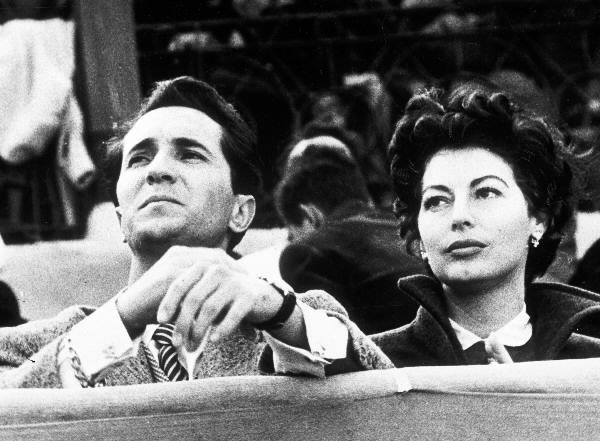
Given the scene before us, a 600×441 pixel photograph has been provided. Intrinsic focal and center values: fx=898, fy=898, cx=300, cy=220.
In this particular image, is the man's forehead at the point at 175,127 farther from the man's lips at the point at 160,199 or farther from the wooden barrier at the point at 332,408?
the wooden barrier at the point at 332,408

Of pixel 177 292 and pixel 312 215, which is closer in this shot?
pixel 177 292

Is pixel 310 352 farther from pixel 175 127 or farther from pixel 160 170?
pixel 175 127

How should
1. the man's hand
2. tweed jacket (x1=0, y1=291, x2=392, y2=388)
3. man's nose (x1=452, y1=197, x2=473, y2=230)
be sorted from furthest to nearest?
1. man's nose (x1=452, y1=197, x2=473, y2=230)
2. tweed jacket (x1=0, y1=291, x2=392, y2=388)
3. the man's hand

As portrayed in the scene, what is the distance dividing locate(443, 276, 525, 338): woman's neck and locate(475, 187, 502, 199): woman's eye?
270 millimetres

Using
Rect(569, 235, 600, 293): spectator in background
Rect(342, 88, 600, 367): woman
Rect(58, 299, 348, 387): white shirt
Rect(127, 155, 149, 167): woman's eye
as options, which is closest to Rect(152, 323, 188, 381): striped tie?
Rect(58, 299, 348, 387): white shirt

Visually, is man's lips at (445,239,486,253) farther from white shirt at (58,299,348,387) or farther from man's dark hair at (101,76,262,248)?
man's dark hair at (101,76,262,248)

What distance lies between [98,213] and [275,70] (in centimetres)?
71

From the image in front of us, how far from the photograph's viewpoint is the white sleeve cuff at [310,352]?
7.48ft

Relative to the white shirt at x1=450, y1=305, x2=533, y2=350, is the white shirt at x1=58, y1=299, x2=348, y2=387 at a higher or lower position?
higher

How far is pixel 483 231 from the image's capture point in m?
2.67

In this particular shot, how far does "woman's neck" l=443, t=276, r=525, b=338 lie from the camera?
2748 millimetres

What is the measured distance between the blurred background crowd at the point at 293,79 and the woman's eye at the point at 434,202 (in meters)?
0.14

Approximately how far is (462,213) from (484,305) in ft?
1.00

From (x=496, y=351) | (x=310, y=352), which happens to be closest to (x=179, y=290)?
(x=310, y=352)
